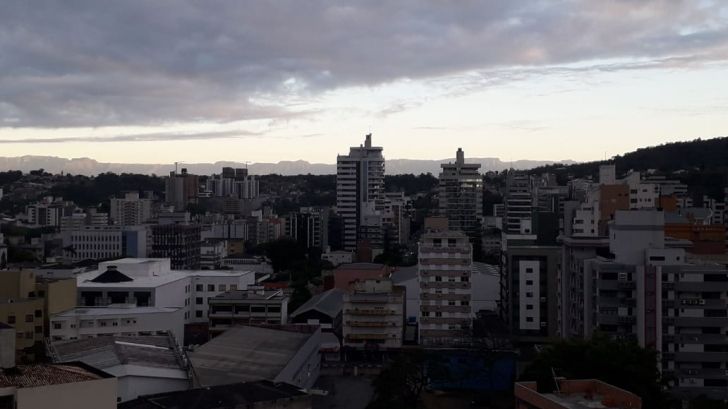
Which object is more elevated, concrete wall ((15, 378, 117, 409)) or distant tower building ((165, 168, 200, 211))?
distant tower building ((165, 168, 200, 211))

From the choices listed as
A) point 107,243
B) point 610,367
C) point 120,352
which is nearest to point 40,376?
point 120,352

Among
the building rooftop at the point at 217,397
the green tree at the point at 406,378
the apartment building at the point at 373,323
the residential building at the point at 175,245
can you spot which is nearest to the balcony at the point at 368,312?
the apartment building at the point at 373,323

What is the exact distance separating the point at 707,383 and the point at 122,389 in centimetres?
1052

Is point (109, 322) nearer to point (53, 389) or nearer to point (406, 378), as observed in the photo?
point (406, 378)

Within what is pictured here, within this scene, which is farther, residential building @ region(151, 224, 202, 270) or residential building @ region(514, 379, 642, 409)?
residential building @ region(151, 224, 202, 270)

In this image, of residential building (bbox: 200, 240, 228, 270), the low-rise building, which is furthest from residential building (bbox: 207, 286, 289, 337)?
residential building (bbox: 200, 240, 228, 270)

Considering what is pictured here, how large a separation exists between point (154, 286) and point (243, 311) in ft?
8.26

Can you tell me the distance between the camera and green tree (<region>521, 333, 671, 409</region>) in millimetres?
12578

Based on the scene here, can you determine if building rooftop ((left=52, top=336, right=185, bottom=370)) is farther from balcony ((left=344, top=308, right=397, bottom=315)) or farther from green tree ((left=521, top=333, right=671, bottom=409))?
balcony ((left=344, top=308, right=397, bottom=315))

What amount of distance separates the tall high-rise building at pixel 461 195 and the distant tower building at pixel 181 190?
3793cm

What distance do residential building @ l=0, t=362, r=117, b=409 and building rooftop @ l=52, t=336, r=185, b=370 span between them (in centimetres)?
550

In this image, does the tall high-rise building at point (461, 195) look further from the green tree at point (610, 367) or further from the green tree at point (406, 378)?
the green tree at point (610, 367)

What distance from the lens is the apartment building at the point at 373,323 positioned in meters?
21.2

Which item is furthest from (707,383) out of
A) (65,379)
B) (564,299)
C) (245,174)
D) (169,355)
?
(245,174)
